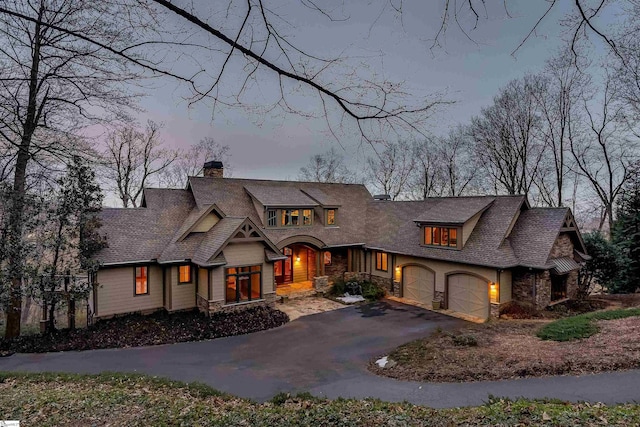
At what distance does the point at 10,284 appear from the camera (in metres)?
12.0

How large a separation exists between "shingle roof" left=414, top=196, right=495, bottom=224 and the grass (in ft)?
19.6

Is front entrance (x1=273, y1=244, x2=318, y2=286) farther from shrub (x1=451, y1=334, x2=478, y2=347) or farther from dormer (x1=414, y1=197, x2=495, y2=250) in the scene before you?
shrub (x1=451, y1=334, x2=478, y2=347)

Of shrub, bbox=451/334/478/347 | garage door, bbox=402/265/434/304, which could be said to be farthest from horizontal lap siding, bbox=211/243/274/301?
shrub, bbox=451/334/478/347

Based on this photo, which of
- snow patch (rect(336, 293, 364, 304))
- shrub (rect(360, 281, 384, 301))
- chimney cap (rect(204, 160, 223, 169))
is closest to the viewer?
snow patch (rect(336, 293, 364, 304))

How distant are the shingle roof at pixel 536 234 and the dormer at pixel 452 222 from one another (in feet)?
6.04

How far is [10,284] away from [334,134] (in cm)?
1411

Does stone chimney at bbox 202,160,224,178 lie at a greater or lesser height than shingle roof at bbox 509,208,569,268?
greater

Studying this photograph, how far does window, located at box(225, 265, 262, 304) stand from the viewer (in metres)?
15.7

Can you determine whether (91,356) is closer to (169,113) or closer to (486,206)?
(169,113)

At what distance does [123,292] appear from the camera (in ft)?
48.8

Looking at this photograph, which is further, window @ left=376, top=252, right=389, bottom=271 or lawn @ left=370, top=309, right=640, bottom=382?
window @ left=376, top=252, right=389, bottom=271

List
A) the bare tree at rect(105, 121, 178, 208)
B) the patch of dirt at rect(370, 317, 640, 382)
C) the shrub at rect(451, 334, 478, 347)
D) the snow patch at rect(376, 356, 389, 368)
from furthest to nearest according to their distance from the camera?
1. the bare tree at rect(105, 121, 178, 208)
2. the shrub at rect(451, 334, 478, 347)
3. the snow patch at rect(376, 356, 389, 368)
4. the patch of dirt at rect(370, 317, 640, 382)

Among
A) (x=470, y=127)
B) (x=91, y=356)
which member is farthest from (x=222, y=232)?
(x=470, y=127)

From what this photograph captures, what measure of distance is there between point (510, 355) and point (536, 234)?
8.49 m
